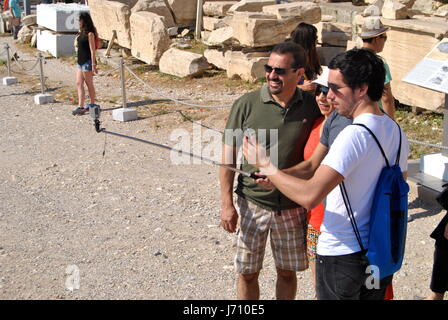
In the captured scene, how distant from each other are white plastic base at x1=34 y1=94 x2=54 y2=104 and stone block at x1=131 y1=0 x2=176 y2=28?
13.1 feet

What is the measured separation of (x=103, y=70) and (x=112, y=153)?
6.41m

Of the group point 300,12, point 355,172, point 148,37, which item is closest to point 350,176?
point 355,172

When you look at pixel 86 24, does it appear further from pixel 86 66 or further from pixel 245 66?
pixel 245 66

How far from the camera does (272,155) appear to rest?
12.7ft

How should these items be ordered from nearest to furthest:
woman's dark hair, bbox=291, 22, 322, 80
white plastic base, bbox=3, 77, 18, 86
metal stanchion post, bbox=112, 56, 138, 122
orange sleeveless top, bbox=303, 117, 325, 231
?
orange sleeveless top, bbox=303, 117, 325, 231, woman's dark hair, bbox=291, 22, 322, 80, metal stanchion post, bbox=112, 56, 138, 122, white plastic base, bbox=3, 77, 18, 86

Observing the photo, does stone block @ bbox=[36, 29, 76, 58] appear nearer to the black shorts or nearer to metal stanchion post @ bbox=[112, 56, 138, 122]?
metal stanchion post @ bbox=[112, 56, 138, 122]

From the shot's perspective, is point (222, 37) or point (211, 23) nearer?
point (222, 37)

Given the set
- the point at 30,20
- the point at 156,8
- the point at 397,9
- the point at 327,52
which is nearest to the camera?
the point at 397,9

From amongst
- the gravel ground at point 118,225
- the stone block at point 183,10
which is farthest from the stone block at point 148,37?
the gravel ground at point 118,225

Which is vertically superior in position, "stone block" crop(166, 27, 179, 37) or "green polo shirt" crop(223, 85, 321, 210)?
"green polo shirt" crop(223, 85, 321, 210)

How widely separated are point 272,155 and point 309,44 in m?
1.28

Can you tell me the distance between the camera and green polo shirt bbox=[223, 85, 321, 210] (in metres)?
3.84

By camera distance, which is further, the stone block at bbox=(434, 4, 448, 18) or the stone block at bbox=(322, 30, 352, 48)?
the stone block at bbox=(322, 30, 352, 48)

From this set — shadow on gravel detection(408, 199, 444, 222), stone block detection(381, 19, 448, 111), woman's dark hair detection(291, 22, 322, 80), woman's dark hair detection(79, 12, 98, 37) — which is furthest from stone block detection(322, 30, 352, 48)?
woman's dark hair detection(291, 22, 322, 80)
